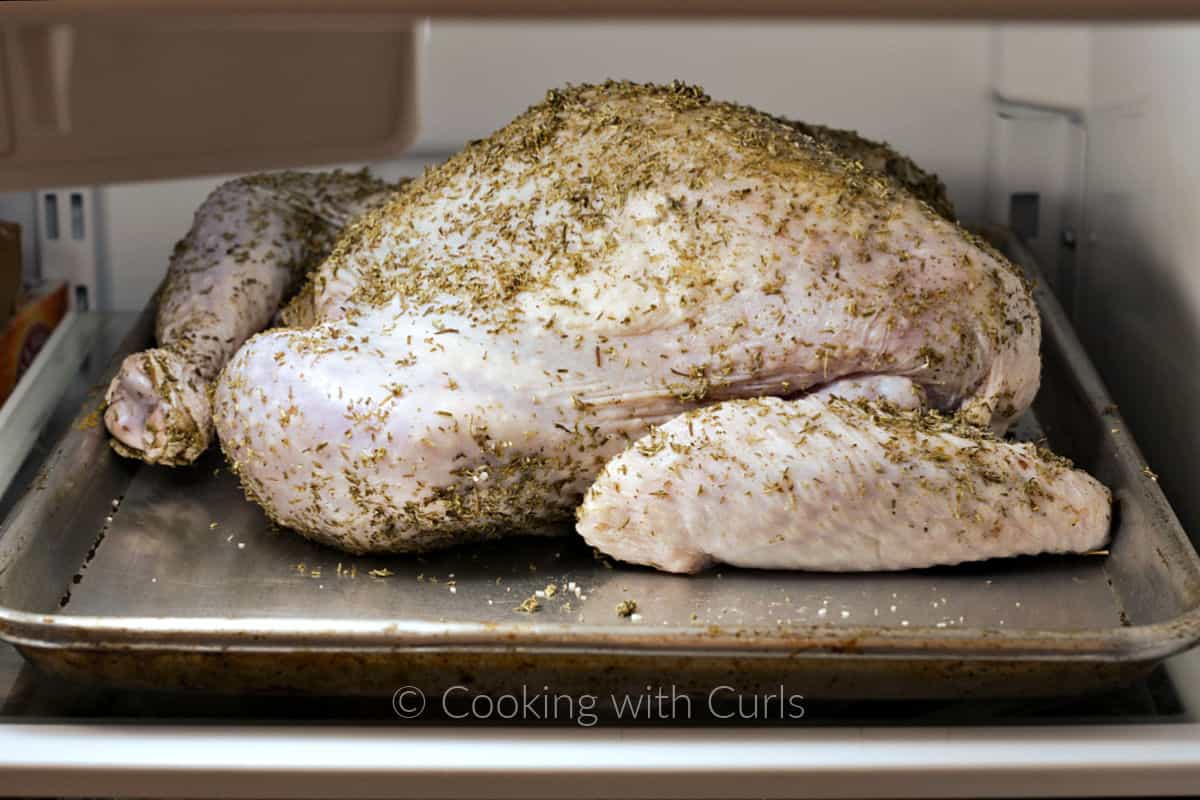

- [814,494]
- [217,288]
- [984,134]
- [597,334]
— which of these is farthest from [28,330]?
[984,134]

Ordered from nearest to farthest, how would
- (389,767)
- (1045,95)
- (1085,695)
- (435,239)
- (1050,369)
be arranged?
(389,767) < (1085,695) < (435,239) < (1050,369) < (1045,95)

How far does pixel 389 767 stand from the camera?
3.90 ft

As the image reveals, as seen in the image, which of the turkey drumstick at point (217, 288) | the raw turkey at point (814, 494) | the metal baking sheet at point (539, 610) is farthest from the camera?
the turkey drumstick at point (217, 288)

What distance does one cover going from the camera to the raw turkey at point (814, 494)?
4.49 feet

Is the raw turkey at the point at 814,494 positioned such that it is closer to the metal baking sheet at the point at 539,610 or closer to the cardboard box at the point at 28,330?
the metal baking sheet at the point at 539,610

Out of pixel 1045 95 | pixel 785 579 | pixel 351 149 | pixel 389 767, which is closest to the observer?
pixel 389 767

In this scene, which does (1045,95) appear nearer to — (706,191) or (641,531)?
(706,191)

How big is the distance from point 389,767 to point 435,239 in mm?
621

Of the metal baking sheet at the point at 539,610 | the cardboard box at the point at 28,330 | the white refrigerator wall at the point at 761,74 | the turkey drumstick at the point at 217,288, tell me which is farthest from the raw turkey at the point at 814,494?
the cardboard box at the point at 28,330

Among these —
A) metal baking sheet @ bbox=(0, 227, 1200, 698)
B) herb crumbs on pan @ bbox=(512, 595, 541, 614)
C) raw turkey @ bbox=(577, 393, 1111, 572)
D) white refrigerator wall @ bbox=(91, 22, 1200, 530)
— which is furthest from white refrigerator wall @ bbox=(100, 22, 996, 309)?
herb crumbs on pan @ bbox=(512, 595, 541, 614)

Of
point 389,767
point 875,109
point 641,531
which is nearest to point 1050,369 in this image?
point 875,109

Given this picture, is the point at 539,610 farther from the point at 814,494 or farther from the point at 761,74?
the point at 761,74

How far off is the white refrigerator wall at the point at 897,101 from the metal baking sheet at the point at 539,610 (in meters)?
0.38

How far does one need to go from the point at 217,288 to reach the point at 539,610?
665mm
